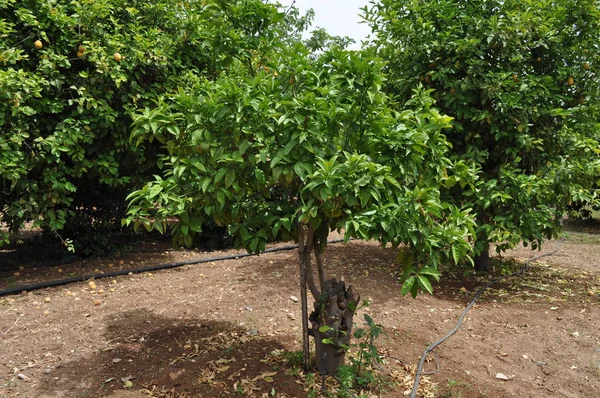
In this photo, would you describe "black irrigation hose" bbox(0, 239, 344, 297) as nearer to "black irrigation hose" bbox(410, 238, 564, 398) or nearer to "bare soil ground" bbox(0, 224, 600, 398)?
"bare soil ground" bbox(0, 224, 600, 398)

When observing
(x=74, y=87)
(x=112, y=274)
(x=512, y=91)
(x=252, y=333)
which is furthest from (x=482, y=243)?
(x=74, y=87)

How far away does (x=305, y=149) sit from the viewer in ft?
7.26

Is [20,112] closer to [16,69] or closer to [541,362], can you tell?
[16,69]

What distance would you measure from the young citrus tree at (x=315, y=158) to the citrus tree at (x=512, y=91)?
2.33 m

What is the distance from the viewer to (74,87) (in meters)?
4.69

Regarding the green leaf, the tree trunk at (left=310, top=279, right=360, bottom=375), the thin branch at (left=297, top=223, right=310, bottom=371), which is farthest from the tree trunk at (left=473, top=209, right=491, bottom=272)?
the green leaf

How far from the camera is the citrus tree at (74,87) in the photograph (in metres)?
4.44

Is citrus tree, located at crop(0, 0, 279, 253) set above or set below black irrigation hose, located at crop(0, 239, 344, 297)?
above

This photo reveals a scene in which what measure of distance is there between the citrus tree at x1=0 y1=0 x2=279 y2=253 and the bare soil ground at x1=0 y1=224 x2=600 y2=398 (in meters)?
1.09

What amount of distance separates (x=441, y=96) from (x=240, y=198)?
310 centimetres

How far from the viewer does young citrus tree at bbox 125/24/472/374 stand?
83.7 inches

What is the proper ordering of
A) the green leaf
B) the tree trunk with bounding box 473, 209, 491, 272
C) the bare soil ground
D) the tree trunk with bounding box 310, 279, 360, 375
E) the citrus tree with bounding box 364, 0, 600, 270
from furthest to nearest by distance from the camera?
the tree trunk with bounding box 473, 209, 491, 272 < the citrus tree with bounding box 364, 0, 600, 270 < the bare soil ground < the tree trunk with bounding box 310, 279, 360, 375 < the green leaf

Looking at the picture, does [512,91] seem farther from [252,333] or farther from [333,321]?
[252,333]

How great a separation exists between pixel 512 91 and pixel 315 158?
3.34 meters
